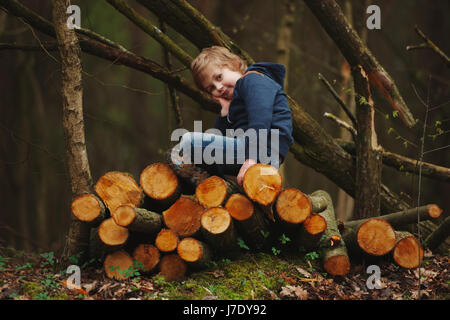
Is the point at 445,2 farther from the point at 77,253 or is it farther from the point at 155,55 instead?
the point at 77,253

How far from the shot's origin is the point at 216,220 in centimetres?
305

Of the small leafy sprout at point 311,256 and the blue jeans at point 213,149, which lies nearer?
the blue jeans at point 213,149

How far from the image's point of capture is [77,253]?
3.45 meters

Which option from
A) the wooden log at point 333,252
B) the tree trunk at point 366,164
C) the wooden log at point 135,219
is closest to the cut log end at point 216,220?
the wooden log at point 135,219

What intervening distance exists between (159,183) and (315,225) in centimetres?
133

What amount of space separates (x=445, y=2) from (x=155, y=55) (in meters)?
7.86

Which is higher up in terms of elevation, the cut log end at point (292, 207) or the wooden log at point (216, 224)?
the cut log end at point (292, 207)

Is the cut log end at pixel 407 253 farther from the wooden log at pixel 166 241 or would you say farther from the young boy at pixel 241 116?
the wooden log at pixel 166 241

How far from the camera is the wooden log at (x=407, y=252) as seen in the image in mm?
3428

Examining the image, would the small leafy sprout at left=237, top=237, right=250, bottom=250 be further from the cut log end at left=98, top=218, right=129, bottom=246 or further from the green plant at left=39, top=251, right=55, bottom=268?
the green plant at left=39, top=251, right=55, bottom=268

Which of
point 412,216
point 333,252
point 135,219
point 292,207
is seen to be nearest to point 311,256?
point 333,252

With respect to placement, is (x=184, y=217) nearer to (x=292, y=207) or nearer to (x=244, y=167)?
(x=244, y=167)

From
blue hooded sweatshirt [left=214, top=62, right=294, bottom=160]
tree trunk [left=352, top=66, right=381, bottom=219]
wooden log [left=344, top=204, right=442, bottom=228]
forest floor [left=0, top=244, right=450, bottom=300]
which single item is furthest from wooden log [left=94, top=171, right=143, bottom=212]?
tree trunk [left=352, top=66, right=381, bottom=219]
